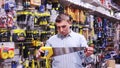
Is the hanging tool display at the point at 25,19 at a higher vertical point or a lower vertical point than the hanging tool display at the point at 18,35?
higher

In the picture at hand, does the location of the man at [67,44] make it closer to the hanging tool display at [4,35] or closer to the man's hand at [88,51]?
the man's hand at [88,51]

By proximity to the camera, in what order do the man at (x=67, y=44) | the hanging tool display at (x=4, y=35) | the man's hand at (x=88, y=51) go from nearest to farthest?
the man's hand at (x=88, y=51) → the man at (x=67, y=44) → the hanging tool display at (x=4, y=35)

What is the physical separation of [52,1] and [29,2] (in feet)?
2.69

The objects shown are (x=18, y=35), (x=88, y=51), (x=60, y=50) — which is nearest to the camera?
(x=88, y=51)

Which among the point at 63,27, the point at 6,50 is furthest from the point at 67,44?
the point at 6,50

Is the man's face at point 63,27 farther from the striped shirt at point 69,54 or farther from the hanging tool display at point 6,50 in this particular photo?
the hanging tool display at point 6,50

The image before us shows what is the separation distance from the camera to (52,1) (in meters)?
4.76

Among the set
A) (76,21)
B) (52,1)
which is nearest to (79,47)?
(52,1)

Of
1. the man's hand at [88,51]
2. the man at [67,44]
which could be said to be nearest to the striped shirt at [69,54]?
the man at [67,44]

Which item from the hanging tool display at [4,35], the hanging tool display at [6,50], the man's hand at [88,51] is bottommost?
the hanging tool display at [6,50]

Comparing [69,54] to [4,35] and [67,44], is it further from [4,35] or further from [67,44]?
[4,35]

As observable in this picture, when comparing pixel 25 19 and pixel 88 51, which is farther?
pixel 25 19

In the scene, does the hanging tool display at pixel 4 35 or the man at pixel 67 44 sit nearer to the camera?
the man at pixel 67 44

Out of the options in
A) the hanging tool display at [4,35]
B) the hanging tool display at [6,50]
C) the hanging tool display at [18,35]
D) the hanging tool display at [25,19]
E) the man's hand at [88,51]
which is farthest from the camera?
the hanging tool display at [25,19]
